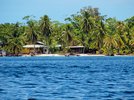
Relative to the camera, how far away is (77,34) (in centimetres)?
14825

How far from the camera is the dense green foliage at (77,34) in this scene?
455ft

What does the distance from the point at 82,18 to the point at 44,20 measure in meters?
14.7

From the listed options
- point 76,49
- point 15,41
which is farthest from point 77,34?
point 15,41

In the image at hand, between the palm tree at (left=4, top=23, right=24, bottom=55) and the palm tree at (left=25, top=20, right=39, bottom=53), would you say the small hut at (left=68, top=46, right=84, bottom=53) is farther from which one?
the palm tree at (left=4, top=23, right=24, bottom=55)

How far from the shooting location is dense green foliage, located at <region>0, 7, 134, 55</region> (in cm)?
13862

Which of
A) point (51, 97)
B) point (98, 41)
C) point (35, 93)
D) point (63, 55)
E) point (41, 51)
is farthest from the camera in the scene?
point (41, 51)

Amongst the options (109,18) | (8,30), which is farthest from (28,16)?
(109,18)

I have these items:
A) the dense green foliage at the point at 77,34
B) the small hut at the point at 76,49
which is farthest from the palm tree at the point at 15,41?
the small hut at the point at 76,49

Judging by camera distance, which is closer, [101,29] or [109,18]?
[101,29]

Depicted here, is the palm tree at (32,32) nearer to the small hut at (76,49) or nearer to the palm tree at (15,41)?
the palm tree at (15,41)

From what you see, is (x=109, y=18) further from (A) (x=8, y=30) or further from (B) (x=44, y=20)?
(A) (x=8, y=30)

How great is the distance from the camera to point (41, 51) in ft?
526

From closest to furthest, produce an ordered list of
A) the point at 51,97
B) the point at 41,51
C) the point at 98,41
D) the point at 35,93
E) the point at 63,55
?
the point at 51,97
the point at 35,93
the point at 98,41
the point at 63,55
the point at 41,51

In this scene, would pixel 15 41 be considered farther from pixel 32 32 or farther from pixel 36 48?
pixel 36 48
